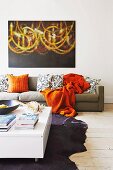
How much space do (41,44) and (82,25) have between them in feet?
3.71

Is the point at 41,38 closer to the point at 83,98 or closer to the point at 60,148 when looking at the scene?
the point at 83,98

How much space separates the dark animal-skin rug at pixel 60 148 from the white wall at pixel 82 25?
223 cm

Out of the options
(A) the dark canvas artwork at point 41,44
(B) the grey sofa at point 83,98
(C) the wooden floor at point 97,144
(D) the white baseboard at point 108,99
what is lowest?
(C) the wooden floor at point 97,144

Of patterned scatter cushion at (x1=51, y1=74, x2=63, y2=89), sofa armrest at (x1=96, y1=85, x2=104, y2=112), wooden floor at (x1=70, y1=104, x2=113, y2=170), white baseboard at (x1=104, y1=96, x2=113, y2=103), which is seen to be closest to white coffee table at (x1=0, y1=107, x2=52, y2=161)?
wooden floor at (x1=70, y1=104, x2=113, y2=170)

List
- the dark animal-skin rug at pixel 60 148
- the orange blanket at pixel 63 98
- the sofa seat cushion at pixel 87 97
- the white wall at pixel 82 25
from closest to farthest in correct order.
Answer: the dark animal-skin rug at pixel 60 148 → the orange blanket at pixel 63 98 → the sofa seat cushion at pixel 87 97 → the white wall at pixel 82 25

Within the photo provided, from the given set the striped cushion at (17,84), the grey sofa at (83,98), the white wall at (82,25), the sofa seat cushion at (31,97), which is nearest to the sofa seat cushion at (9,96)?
the grey sofa at (83,98)

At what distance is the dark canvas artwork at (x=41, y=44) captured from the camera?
6.03 meters

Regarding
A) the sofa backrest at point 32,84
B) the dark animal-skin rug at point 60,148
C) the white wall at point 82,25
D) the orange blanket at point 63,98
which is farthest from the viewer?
the white wall at point 82,25

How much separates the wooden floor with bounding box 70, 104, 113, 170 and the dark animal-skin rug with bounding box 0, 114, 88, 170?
0.30 ft

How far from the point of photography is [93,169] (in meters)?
2.43

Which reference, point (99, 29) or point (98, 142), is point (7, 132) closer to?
point (98, 142)

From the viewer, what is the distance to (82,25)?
605cm

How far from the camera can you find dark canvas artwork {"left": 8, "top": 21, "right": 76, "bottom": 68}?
19.8 ft

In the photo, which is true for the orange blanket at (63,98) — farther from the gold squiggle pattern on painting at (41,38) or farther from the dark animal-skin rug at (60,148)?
the gold squiggle pattern on painting at (41,38)
